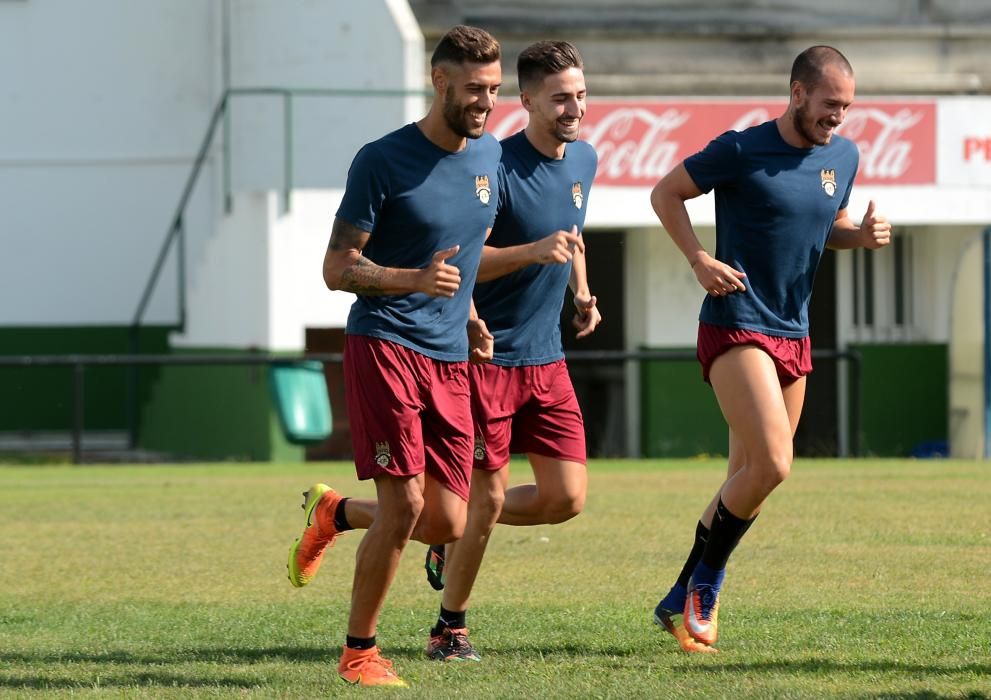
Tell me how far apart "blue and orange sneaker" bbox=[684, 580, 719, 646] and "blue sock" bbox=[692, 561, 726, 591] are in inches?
0.6

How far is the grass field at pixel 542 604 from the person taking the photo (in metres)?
6.69

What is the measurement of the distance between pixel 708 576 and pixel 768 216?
149 centimetres

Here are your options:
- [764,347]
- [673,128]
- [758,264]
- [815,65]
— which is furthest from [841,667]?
[673,128]

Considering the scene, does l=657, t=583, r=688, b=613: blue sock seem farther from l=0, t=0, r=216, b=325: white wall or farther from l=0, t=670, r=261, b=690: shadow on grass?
l=0, t=0, r=216, b=325: white wall

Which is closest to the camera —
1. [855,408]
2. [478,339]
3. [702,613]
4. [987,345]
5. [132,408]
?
[478,339]

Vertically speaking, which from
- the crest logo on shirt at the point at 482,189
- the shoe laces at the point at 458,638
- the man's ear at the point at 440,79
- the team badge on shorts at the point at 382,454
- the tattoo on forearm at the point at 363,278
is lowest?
the shoe laces at the point at 458,638

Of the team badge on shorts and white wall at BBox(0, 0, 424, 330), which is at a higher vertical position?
Result: white wall at BBox(0, 0, 424, 330)

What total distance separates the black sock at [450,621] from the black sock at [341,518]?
550 mm

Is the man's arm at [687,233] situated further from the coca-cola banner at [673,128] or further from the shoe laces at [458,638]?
the coca-cola banner at [673,128]

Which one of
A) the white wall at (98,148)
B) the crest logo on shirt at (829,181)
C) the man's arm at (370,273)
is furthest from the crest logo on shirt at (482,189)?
the white wall at (98,148)

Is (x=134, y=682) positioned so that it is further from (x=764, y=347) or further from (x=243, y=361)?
(x=243, y=361)

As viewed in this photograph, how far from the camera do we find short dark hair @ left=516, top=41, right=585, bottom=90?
7.39 m

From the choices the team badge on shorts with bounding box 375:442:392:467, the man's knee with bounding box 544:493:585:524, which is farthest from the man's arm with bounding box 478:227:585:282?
the man's knee with bounding box 544:493:585:524

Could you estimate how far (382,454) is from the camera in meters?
6.59
